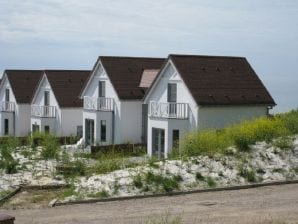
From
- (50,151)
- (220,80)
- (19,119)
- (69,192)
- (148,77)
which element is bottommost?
(69,192)

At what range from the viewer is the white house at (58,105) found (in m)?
46.5

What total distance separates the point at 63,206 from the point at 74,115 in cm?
2935

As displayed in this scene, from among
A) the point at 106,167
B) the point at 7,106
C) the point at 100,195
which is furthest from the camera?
the point at 7,106

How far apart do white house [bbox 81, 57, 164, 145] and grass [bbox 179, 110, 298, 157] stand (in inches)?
583

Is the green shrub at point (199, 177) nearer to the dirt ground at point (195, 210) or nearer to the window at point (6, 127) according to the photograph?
the dirt ground at point (195, 210)

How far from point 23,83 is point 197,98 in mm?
24761

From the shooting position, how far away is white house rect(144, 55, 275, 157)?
33250 millimetres

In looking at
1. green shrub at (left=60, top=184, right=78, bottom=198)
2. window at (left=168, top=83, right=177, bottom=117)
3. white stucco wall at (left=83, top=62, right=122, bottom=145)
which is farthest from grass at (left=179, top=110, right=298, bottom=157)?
white stucco wall at (left=83, top=62, right=122, bottom=145)

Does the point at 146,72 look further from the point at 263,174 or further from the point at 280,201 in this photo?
the point at 280,201

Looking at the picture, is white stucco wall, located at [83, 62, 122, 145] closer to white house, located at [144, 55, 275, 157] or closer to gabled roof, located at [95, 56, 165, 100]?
gabled roof, located at [95, 56, 165, 100]

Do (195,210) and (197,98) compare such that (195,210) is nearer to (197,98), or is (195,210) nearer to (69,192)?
(69,192)

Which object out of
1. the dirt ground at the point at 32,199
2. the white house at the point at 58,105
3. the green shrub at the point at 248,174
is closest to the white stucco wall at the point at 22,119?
the white house at the point at 58,105

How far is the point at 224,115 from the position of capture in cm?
3381

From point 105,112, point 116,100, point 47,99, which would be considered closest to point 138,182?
point 116,100
